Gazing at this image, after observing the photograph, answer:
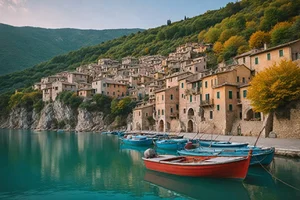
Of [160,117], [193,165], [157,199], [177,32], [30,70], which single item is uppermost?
[177,32]

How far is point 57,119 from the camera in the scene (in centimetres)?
8031

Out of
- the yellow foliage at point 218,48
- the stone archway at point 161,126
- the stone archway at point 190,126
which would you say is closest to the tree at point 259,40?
the yellow foliage at point 218,48

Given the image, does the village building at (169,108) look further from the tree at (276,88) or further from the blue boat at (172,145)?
the tree at (276,88)

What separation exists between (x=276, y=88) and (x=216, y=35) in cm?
7013

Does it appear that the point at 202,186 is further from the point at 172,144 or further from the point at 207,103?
the point at 207,103

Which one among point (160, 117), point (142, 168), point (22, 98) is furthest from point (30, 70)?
point (142, 168)

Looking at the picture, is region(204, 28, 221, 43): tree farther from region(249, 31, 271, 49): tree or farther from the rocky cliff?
the rocky cliff

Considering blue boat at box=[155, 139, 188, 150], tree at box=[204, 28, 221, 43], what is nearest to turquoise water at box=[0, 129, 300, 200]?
blue boat at box=[155, 139, 188, 150]

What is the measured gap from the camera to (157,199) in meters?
13.9

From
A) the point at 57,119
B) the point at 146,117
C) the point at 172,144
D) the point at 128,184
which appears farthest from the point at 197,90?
the point at 57,119

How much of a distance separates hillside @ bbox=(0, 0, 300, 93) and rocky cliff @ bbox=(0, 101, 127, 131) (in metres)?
30.8

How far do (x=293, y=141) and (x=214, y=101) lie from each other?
47.8 ft

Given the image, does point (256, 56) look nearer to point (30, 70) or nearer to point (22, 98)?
point (22, 98)

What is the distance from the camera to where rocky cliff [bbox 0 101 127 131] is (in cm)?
7044
